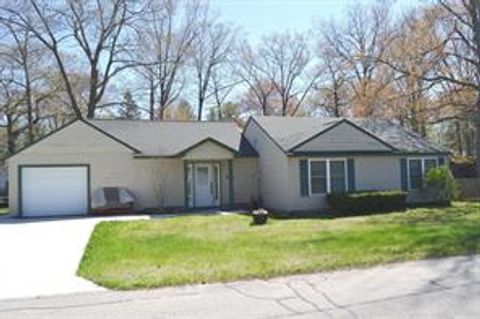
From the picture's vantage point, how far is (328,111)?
51.1 metres

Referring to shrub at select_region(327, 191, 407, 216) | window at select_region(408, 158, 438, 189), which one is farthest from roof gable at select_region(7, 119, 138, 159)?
window at select_region(408, 158, 438, 189)

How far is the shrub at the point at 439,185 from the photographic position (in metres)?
26.3

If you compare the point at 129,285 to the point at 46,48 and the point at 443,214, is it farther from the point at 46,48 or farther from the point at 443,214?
the point at 46,48

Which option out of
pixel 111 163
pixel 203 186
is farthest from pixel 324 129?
pixel 111 163

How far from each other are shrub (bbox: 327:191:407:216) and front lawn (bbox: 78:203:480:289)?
3506 millimetres

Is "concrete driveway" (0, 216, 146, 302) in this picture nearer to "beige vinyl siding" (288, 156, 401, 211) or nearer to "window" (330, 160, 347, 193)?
"beige vinyl siding" (288, 156, 401, 211)

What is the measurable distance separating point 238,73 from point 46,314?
4830 centimetres

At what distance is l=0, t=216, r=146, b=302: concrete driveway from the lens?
967 centimetres

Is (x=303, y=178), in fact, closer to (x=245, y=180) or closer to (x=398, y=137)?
(x=245, y=180)

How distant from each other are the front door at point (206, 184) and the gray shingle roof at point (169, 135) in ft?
3.99

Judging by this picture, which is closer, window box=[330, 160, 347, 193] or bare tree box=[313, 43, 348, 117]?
window box=[330, 160, 347, 193]

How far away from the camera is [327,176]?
25000mm

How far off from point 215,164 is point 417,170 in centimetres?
933

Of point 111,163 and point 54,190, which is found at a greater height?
point 111,163
